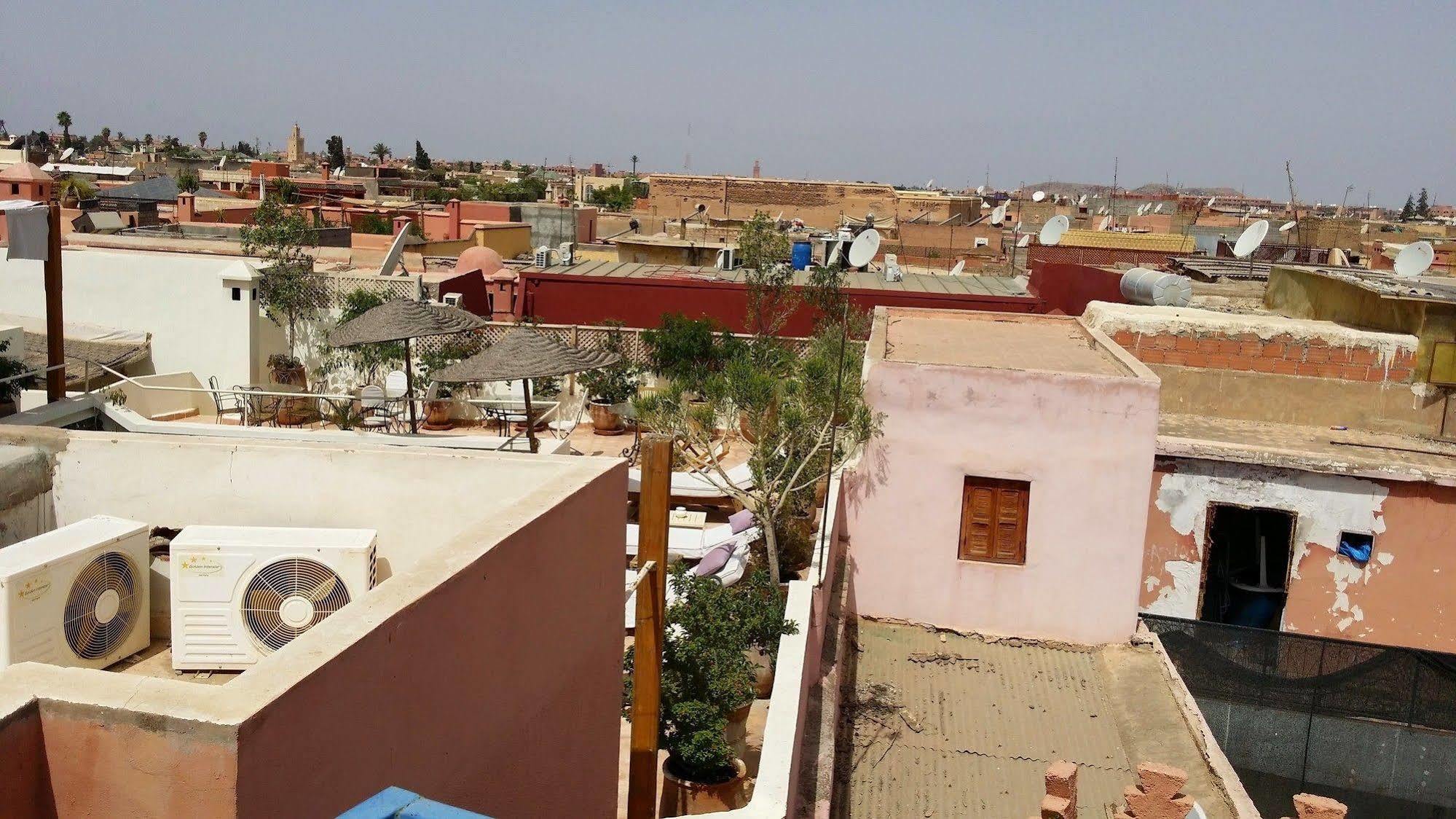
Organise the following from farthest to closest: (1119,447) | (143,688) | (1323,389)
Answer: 1. (1323,389)
2. (1119,447)
3. (143,688)

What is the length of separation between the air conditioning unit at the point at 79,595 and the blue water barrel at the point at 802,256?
21.1 m

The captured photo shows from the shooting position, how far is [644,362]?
1983 cm

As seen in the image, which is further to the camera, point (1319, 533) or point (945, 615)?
point (1319, 533)

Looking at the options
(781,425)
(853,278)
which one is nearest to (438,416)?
(781,425)

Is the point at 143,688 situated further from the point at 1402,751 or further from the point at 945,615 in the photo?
the point at 1402,751

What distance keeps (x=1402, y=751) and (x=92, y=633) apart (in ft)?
35.8

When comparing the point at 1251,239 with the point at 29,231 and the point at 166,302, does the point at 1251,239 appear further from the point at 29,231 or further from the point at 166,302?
the point at 29,231

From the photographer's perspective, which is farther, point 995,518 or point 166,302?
point 166,302

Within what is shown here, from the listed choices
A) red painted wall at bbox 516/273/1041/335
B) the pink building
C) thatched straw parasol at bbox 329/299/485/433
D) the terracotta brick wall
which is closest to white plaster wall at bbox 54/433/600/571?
thatched straw parasol at bbox 329/299/485/433

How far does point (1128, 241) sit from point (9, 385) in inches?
1104

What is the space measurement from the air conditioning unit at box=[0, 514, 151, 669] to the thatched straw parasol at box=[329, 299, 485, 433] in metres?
5.42

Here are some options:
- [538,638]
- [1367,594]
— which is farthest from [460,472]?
[1367,594]

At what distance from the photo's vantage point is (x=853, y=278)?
80.2 feet

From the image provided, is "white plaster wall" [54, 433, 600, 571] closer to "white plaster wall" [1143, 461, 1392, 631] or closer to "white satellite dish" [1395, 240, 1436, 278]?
"white plaster wall" [1143, 461, 1392, 631]
